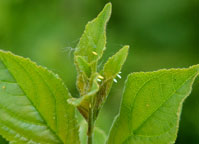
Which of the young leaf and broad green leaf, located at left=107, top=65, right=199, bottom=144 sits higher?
the young leaf

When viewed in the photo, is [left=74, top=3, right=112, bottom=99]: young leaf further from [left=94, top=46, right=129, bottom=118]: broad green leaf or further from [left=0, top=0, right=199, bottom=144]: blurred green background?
[left=0, top=0, right=199, bottom=144]: blurred green background

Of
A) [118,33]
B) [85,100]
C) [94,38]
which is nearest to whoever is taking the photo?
[85,100]

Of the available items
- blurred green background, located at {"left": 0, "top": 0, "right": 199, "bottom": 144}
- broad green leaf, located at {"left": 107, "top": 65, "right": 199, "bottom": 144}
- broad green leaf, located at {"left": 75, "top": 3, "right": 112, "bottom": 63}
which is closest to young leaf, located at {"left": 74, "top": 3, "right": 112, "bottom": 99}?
broad green leaf, located at {"left": 75, "top": 3, "right": 112, "bottom": 63}

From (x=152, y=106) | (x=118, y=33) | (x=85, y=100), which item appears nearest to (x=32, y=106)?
(x=85, y=100)

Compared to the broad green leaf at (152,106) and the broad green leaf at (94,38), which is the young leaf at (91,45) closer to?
the broad green leaf at (94,38)

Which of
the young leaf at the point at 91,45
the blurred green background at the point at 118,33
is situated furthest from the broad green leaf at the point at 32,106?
the blurred green background at the point at 118,33

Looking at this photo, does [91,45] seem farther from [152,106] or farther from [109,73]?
[152,106]
